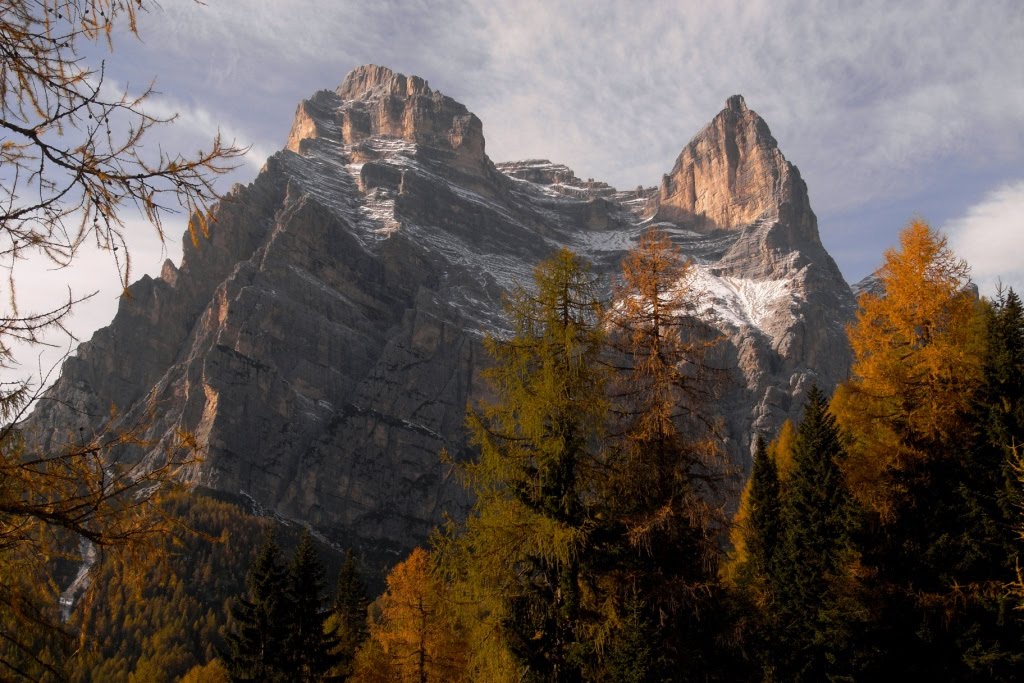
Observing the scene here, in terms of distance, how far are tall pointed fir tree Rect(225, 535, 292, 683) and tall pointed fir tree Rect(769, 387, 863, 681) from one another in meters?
15.6

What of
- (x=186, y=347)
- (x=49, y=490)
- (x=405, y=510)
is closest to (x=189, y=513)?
(x=405, y=510)

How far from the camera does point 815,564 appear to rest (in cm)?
2247

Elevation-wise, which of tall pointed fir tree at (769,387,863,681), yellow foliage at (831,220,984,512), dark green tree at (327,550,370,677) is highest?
yellow foliage at (831,220,984,512)

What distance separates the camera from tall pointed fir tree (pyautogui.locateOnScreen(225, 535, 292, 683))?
2191 cm

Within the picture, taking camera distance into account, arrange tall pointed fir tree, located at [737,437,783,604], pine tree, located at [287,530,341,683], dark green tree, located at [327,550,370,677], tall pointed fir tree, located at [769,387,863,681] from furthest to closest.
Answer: dark green tree, located at [327,550,370,677]
tall pointed fir tree, located at [737,437,783,604]
pine tree, located at [287,530,341,683]
tall pointed fir tree, located at [769,387,863,681]

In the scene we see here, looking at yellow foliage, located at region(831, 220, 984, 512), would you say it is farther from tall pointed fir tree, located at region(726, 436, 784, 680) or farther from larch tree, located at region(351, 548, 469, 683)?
larch tree, located at region(351, 548, 469, 683)

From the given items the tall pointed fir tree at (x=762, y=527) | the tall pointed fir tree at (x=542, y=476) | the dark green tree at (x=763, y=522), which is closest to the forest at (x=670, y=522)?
the tall pointed fir tree at (x=542, y=476)

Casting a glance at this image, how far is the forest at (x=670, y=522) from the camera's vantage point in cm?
995

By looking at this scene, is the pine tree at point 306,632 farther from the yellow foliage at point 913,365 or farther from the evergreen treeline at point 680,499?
the yellow foliage at point 913,365

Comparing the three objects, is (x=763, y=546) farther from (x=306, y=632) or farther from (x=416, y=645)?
(x=306, y=632)

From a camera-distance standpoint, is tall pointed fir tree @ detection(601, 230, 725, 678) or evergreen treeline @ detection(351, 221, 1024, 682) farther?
tall pointed fir tree @ detection(601, 230, 725, 678)

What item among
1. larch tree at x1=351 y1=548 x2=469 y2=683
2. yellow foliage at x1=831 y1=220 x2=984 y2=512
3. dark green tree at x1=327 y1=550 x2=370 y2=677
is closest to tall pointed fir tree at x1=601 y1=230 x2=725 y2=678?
yellow foliage at x1=831 y1=220 x2=984 y2=512

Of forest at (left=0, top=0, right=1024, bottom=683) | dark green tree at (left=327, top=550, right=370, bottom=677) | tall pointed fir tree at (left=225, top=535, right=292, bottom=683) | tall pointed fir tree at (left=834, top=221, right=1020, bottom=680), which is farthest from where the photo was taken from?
dark green tree at (left=327, top=550, right=370, bottom=677)

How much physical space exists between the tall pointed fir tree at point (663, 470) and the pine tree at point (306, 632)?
1558cm
